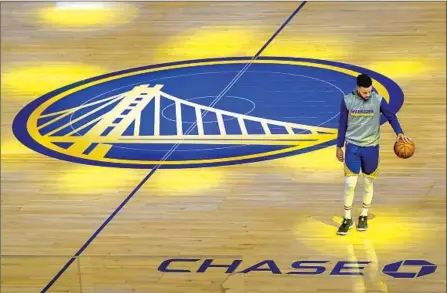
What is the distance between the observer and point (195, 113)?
37.9ft

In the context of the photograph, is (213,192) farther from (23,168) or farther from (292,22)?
(292,22)

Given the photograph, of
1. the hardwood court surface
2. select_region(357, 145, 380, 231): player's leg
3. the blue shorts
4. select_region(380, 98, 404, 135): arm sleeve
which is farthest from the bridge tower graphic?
select_region(380, 98, 404, 135): arm sleeve

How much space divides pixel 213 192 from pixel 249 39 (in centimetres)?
403

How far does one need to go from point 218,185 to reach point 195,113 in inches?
68.5

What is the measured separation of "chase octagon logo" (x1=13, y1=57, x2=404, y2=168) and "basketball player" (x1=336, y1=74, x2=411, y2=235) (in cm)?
180

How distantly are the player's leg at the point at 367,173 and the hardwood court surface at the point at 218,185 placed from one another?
0.49ft

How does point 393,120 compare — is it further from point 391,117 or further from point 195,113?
point 195,113

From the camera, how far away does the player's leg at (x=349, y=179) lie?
8625mm

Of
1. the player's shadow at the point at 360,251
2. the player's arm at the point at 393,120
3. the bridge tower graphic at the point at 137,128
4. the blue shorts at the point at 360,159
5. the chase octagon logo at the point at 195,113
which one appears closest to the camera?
the player's shadow at the point at 360,251

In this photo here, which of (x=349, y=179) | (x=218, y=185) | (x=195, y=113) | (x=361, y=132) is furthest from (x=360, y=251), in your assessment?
(x=195, y=113)

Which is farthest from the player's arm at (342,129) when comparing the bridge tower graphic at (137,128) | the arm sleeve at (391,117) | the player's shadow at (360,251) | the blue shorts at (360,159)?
the bridge tower graphic at (137,128)

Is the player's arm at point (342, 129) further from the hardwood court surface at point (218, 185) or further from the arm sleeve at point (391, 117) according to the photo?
the hardwood court surface at point (218, 185)

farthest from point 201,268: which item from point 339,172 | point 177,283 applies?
point 339,172

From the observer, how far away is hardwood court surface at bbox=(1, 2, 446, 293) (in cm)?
671
